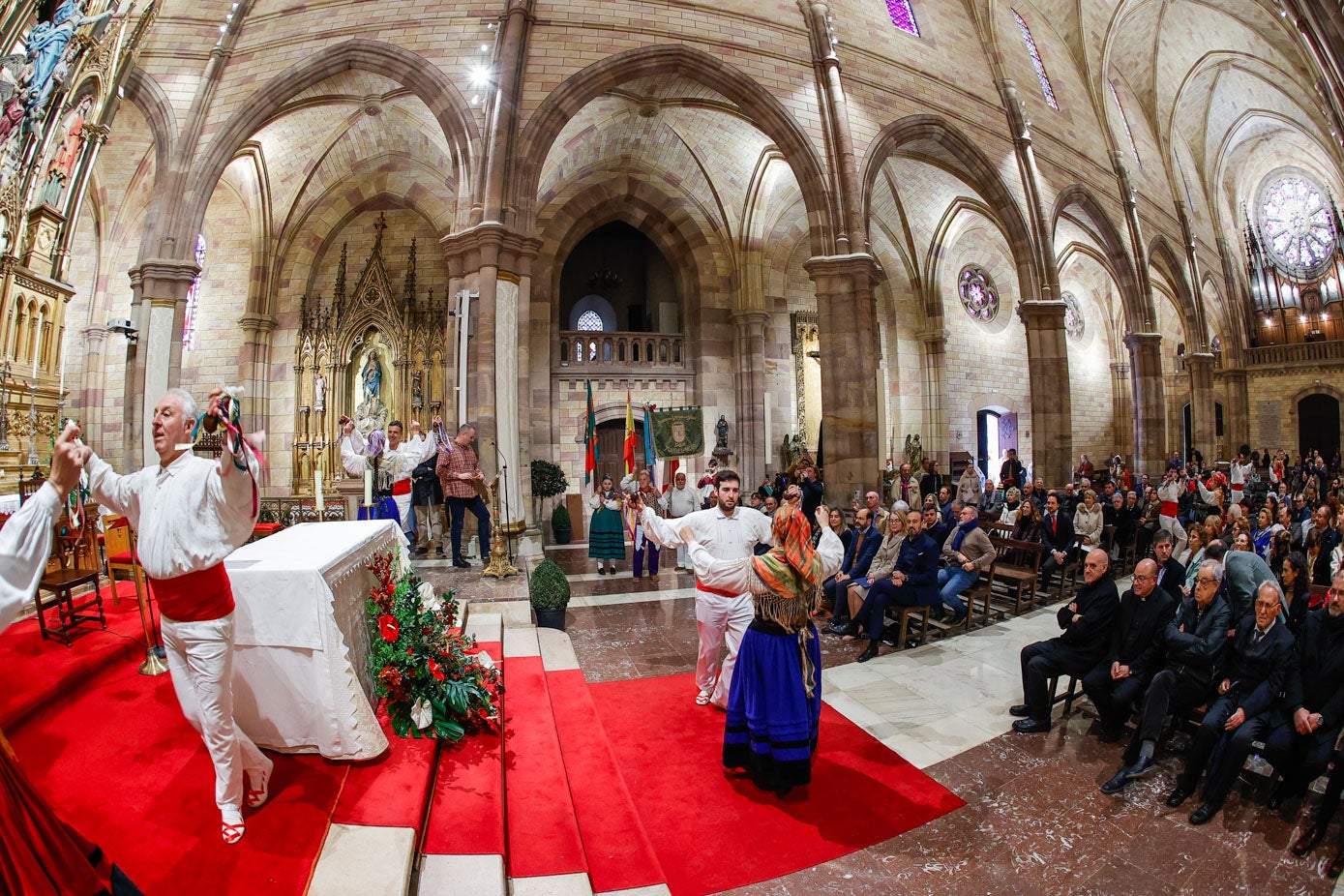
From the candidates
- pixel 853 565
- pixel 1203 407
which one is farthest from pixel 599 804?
pixel 1203 407

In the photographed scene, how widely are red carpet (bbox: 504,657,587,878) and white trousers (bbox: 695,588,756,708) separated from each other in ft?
3.81

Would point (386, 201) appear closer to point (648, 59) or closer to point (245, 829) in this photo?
point (648, 59)

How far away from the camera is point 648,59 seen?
10734 millimetres

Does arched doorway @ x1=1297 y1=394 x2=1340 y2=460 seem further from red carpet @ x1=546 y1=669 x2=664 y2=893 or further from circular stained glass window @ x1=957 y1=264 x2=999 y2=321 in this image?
red carpet @ x1=546 y1=669 x2=664 y2=893

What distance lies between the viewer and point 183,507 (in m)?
2.29

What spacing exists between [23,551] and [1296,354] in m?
33.7

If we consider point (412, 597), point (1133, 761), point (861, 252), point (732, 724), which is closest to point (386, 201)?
point (861, 252)

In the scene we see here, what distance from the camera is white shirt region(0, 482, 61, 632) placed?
168 cm

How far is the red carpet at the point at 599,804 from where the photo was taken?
9.34 feet

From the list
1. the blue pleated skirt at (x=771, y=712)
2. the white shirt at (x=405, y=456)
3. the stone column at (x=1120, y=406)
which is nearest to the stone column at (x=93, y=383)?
the white shirt at (x=405, y=456)

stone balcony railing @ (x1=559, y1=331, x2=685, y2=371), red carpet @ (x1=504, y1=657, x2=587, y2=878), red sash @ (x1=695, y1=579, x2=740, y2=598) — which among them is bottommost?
red carpet @ (x1=504, y1=657, x2=587, y2=878)

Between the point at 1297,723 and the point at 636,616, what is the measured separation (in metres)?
5.17

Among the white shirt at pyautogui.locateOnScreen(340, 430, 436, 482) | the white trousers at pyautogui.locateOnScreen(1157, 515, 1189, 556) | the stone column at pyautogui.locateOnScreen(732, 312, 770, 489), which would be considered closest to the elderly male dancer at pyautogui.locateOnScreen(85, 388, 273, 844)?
the white shirt at pyautogui.locateOnScreen(340, 430, 436, 482)

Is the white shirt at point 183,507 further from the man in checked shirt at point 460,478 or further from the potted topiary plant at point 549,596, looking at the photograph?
the man in checked shirt at point 460,478
